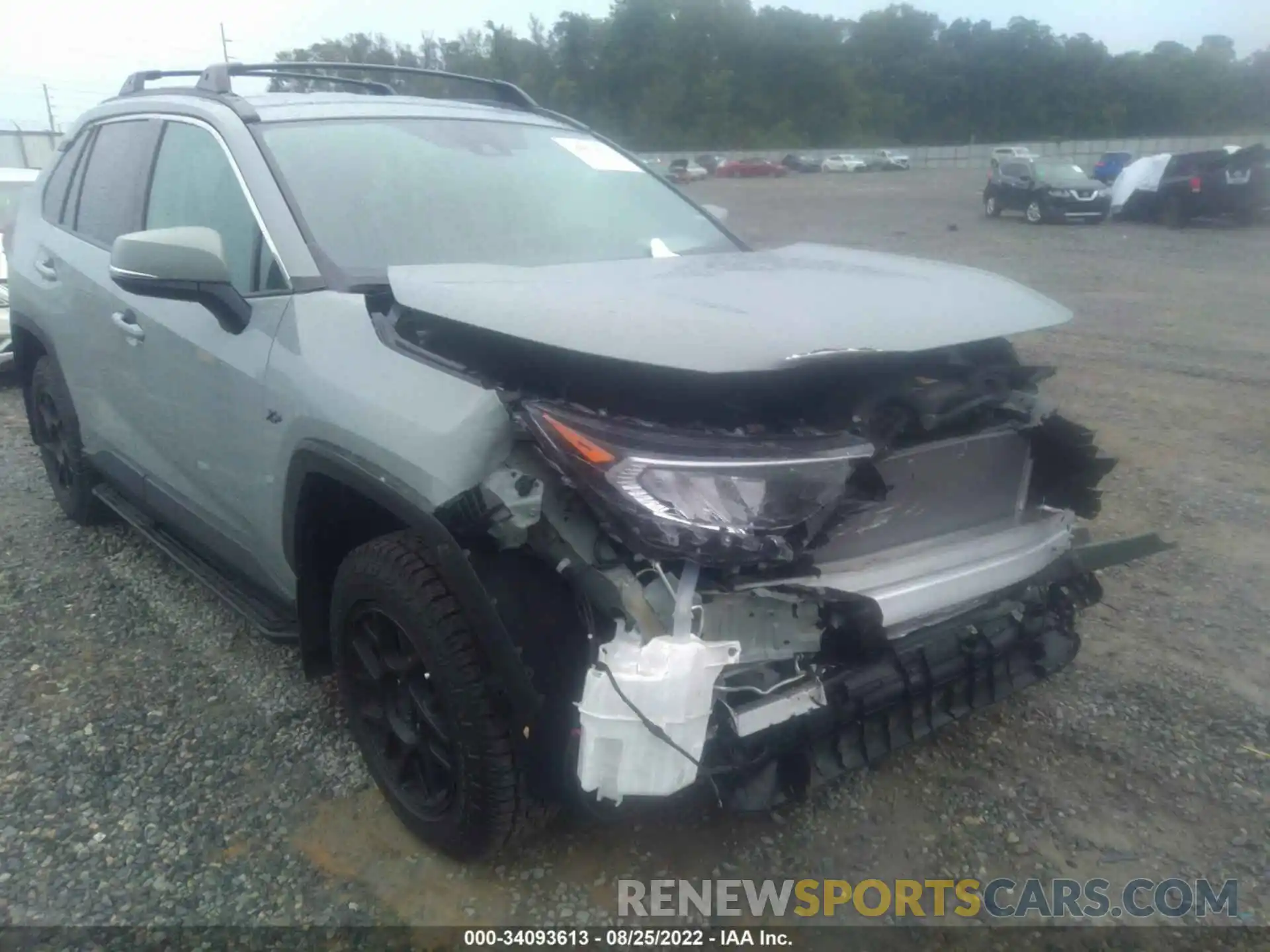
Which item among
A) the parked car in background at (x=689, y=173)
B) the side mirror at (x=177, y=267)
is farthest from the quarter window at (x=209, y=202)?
the parked car in background at (x=689, y=173)

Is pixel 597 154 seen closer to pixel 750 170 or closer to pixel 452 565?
pixel 452 565

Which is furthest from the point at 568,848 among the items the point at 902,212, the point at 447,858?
the point at 902,212

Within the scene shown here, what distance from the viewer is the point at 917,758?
2941mm

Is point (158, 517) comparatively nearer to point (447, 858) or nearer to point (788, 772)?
point (447, 858)

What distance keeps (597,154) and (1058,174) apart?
20653mm

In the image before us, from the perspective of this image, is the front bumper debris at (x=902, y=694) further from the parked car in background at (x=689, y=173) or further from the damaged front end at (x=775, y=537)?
the parked car in background at (x=689, y=173)

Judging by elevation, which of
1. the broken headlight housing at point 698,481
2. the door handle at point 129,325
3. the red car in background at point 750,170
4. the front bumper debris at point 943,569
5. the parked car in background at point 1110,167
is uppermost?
the broken headlight housing at point 698,481

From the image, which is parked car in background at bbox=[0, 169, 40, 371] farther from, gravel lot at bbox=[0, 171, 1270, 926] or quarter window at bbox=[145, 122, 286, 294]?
quarter window at bbox=[145, 122, 286, 294]

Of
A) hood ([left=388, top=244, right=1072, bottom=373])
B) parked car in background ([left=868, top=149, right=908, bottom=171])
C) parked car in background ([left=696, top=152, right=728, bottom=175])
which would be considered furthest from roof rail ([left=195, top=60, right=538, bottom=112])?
parked car in background ([left=868, top=149, right=908, bottom=171])

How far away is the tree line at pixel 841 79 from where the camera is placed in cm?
7581

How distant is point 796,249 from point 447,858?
217cm

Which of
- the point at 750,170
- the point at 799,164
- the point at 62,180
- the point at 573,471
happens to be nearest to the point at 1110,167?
the point at 750,170

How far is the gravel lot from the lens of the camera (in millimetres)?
2475

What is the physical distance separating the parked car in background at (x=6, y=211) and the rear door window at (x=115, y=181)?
3243 millimetres
